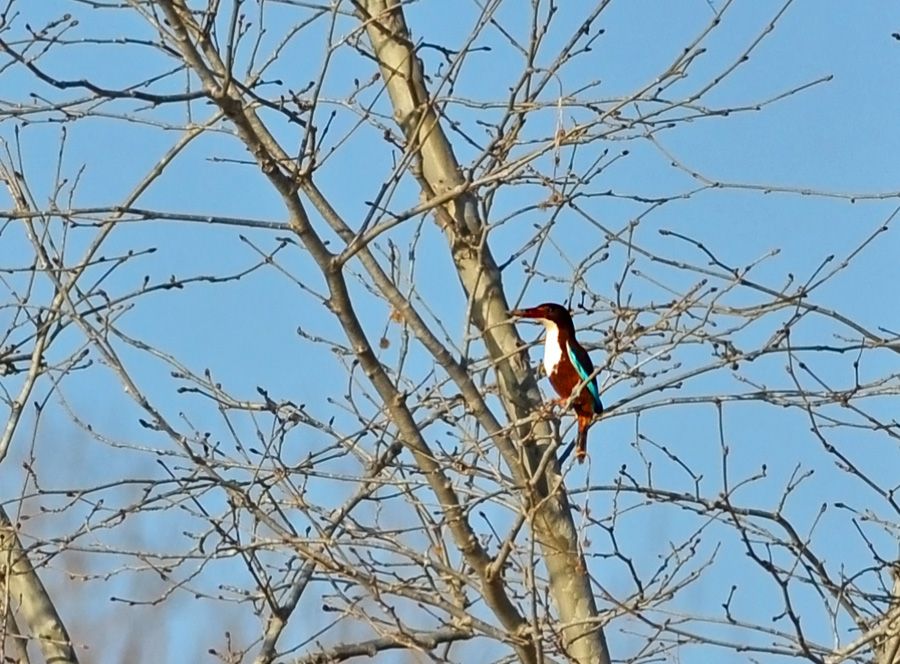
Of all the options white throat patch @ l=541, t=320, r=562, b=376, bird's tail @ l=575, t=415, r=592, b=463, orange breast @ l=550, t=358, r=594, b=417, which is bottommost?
bird's tail @ l=575, t=415, r=592, b=463

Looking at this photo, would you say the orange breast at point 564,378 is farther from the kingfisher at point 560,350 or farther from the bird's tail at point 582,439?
the bird's tail at point 582,439

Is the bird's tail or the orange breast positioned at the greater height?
the orange breast

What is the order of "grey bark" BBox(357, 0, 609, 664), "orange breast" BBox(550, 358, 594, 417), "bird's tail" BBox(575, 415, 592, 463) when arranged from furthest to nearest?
1. "orange breast" BBox(550, 358, 594, 417)
2. "grey bark" BBox(357, 0, 609, 664)
3. "bird's tail" BBox(575, 415, 592, 463)

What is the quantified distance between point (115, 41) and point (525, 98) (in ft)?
3.83

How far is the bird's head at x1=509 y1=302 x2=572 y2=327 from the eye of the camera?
475 centimetres

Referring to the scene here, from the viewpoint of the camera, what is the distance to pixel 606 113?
4.02 meters

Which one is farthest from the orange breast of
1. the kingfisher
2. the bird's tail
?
the bird's tail

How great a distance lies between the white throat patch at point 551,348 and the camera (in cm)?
475

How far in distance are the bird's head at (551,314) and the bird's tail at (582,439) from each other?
1.63ft

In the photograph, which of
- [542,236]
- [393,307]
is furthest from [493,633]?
[542,236]

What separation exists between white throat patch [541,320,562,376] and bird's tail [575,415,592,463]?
416 millimetres

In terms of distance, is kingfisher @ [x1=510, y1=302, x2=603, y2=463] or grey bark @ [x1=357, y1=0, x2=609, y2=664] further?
kingfisher @ [x1=510, y1=302, x2=603, y2=463]

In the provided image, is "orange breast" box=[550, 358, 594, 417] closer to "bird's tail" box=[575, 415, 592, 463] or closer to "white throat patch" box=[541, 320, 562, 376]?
"white throat patch" box=[541, 320, 562, 376]

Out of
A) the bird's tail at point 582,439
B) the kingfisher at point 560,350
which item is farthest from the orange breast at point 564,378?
the bird's tail at point 582,439
